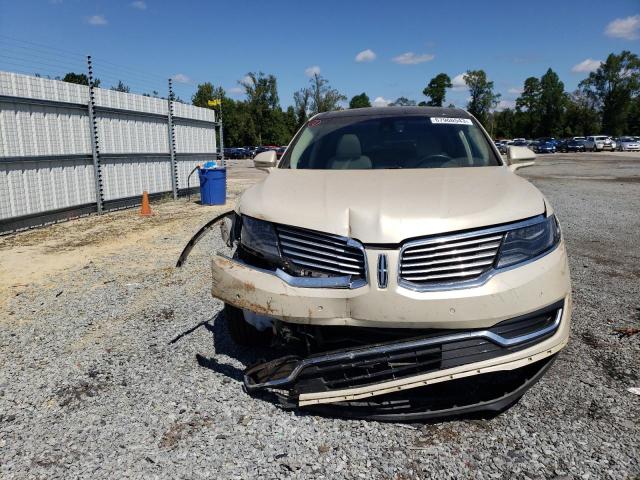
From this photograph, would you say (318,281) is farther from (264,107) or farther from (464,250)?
(264,107)

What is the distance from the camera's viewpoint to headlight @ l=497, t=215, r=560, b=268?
2316 mm

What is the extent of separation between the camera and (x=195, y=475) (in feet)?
7.12

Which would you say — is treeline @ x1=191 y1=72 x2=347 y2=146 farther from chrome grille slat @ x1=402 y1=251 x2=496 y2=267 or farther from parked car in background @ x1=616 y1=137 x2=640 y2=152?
chrome grille slat @ x1=402 y1=251 x2=496 y2=267

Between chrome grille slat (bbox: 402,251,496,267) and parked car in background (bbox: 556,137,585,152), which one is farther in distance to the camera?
parked car in background (bbox: 556,137,585,152)

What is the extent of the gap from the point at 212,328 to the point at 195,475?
1.76 metres

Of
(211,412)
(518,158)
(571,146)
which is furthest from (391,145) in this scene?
(571,146)

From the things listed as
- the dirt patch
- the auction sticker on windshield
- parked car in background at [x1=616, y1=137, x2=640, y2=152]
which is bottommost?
the dirt patch

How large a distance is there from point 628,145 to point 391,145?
201ft

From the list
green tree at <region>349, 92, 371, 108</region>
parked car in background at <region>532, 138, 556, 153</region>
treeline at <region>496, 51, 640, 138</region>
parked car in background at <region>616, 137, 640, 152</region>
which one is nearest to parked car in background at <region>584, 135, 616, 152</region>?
parked car in background at <region>616, 137, 640, 152</region>

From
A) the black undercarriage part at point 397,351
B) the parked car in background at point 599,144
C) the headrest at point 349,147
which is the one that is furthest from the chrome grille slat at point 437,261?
the parked car in background at point 599,144

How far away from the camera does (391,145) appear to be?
3715 mm

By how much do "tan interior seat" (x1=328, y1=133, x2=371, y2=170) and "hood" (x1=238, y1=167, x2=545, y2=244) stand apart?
1.31 ft

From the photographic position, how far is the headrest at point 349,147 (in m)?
3.69

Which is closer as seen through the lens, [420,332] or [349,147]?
[420,332]
